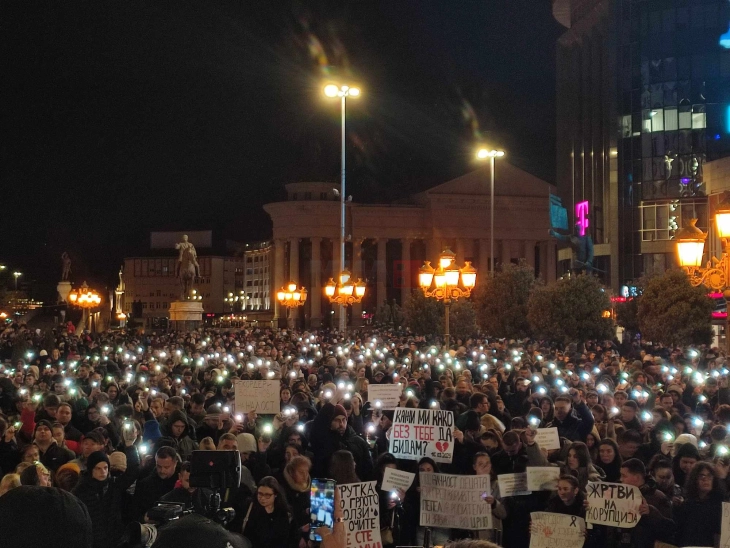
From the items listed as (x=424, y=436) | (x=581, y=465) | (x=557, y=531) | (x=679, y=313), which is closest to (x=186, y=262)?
(x=679, y=313)

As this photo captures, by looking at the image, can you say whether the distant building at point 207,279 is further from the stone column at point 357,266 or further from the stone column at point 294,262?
the stone column at point 357,266

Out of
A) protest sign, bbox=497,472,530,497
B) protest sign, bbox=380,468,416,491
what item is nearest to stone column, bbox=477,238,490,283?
protest sign, bbox=380,468,416,491

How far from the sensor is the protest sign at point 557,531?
280 inches

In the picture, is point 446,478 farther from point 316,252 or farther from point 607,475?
point 316,252

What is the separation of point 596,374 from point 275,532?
13.4 meters

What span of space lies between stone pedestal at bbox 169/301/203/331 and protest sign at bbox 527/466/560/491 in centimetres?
4613

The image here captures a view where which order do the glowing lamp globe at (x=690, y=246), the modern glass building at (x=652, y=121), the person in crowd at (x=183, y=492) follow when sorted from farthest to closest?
the modern glass building at (x=652, y=121)
the glowing lamp globe at (x=690, y=246)
the person in crowd at (x=183, y=492)

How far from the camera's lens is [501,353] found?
27.1 metres

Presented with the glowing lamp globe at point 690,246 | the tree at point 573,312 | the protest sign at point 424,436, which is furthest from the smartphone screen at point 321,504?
the tree at point 573,312

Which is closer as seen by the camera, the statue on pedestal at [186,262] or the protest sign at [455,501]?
the protest sign at [455,501]

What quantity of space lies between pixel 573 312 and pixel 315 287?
187 ft

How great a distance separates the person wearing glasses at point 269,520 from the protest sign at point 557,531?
1851mm

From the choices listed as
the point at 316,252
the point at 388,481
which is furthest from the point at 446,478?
the point at 316,252

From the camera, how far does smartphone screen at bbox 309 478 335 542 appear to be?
7.27 m
